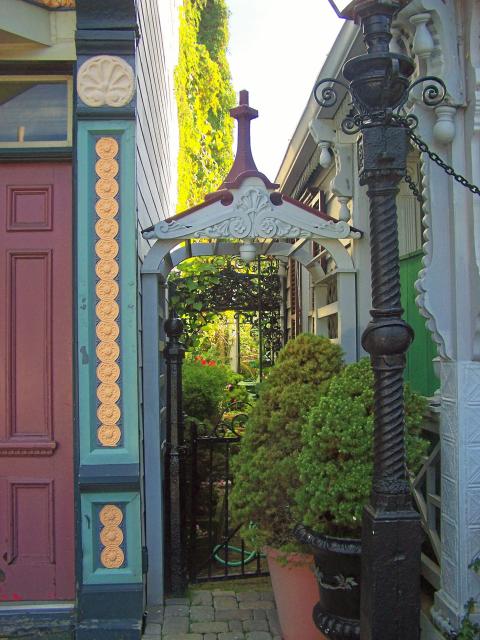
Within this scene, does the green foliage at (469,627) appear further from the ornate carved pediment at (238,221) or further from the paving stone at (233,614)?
the ornate carved pediment at (238,221)

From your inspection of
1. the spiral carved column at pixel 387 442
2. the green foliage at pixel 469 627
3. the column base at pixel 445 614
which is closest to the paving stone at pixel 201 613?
the column base at pixel 445 614

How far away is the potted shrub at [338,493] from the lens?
3371 mm

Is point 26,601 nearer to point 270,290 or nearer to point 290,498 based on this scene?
point 290,498

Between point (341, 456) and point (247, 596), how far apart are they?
6.01ft

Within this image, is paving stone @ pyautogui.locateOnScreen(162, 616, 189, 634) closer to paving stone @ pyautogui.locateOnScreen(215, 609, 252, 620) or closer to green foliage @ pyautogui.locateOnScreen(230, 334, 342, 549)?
paving stone @ pyautogui.locateOnScreen(215, 609, 252, 620)

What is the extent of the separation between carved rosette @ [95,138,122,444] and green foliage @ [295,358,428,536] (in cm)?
116

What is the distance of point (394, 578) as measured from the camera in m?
2.79

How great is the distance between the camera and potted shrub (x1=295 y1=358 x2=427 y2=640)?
11.1 ft

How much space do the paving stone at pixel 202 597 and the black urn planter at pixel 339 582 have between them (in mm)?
1375

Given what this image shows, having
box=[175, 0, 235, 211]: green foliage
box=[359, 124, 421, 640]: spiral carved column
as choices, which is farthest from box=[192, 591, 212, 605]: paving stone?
box=[175, 0, 235, 211]: green foliage

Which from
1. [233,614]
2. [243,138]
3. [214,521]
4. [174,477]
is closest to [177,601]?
[233,614]

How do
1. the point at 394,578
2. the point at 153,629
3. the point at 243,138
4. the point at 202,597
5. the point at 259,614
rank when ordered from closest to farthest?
the point at 394,578, the point at 153,629, the point at 259,614, the point at 202,597, the point at 243,138

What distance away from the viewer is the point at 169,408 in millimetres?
4949

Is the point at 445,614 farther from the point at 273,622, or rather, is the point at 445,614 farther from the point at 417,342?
the point at 417,342
